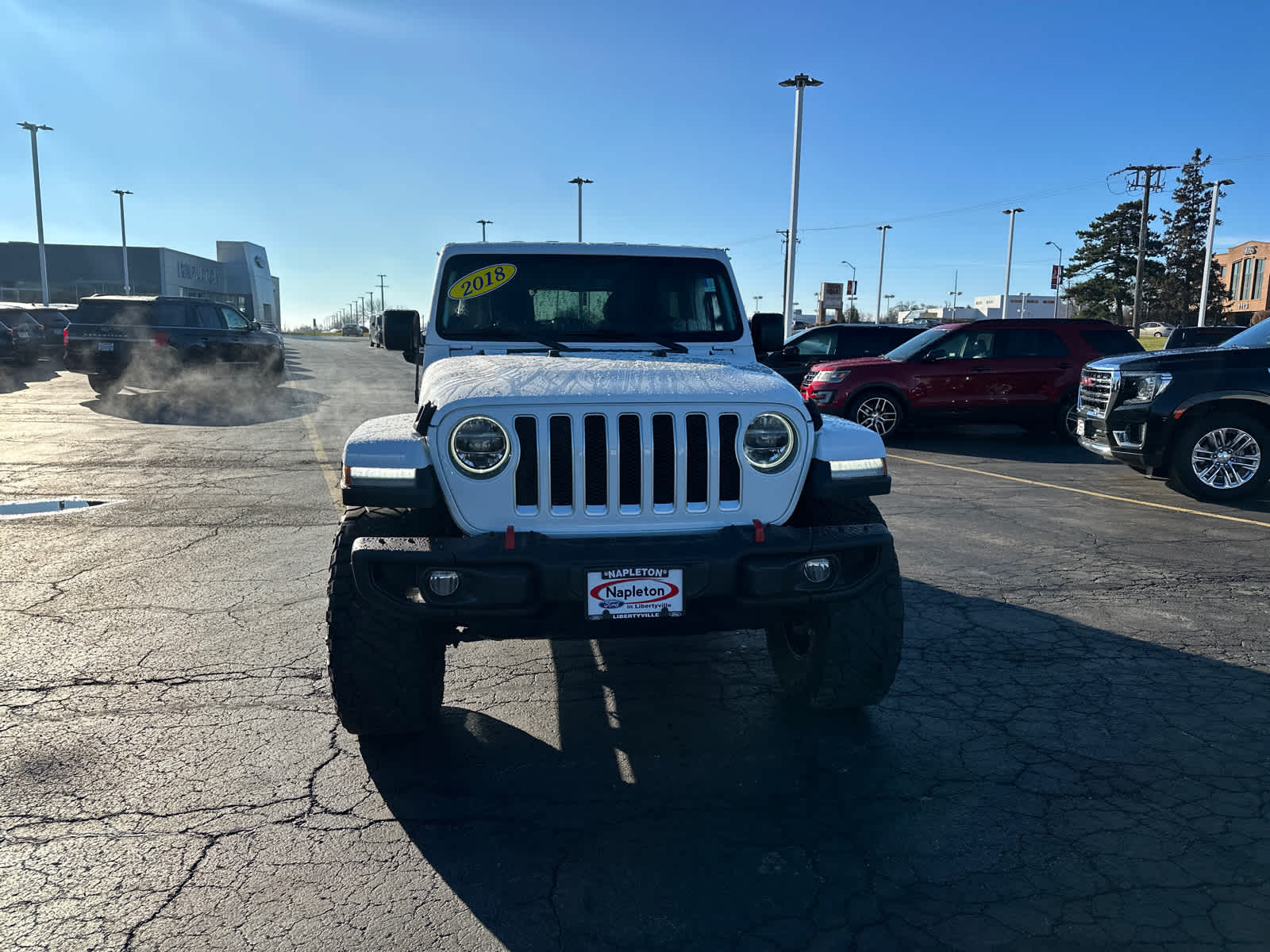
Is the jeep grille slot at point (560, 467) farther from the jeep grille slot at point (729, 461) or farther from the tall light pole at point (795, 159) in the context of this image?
the tall light pole at point (795, 159)

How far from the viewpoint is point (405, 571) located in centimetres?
298

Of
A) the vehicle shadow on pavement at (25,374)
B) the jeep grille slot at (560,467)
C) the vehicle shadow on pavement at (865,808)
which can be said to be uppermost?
the jeep grille slot at (560,467)

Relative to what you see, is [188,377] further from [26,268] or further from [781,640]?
[26,268]

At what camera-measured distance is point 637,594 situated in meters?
2.97

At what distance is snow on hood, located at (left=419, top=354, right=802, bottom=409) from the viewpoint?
311 centimetres

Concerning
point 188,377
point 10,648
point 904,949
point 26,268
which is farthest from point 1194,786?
point 26,268

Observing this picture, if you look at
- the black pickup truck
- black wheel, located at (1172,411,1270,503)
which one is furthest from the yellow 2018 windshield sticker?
black wheel, located at (1172,411,1270,503)

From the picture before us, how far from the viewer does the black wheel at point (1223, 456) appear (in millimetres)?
8320

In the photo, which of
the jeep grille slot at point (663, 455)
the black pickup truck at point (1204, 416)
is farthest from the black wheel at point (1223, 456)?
the jeep grille slot at point (663, 455)

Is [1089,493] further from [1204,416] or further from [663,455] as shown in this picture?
[663,455]

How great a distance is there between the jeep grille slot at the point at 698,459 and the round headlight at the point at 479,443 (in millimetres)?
643

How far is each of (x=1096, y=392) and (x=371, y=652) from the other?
8423 millimetres

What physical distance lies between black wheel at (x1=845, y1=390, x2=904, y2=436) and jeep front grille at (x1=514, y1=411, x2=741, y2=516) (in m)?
10.2

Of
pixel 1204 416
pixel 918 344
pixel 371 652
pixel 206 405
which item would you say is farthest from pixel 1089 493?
pixel 206 405
